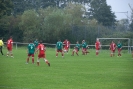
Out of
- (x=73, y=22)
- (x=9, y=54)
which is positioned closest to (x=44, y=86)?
(x=9, y=54)

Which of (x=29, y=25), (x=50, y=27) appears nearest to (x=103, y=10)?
(x=50, y=27)

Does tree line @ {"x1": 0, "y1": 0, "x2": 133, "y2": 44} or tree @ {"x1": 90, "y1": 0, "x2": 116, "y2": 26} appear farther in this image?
tree line @ {"x1": 0, "y1": 0, "x2": 133, "y2": 44}

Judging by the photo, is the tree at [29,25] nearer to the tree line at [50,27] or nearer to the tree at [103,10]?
the tree line at [50,27]

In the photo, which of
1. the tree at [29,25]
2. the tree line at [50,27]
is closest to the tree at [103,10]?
the tree line at [50,27]

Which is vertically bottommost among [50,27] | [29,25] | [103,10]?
[50,27]

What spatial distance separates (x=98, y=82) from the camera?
13617mm

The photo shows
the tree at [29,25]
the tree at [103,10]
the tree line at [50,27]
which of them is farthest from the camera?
the tree at [29,25]

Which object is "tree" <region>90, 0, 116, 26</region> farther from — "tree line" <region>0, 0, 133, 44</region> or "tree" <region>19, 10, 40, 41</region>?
"tree" <region>19, 10, 40, 41</region>

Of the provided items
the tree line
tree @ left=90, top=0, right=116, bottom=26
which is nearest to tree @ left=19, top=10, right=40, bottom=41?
the tree line

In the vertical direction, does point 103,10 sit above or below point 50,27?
above

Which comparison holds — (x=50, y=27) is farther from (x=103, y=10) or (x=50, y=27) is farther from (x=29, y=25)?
(x=103, y=10)

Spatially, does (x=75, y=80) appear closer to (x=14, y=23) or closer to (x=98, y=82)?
(x=98, y=82)

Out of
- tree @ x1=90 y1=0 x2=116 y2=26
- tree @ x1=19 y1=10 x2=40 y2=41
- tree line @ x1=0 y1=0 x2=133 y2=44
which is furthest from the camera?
tree @ x1=19 y1=10 x2=40 y2=41

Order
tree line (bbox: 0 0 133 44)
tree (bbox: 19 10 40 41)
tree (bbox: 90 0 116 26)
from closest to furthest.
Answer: tree (bbox: 90 0 116 26), tree line (bbox: 0 0 133 44), tree (bbox: 19 10 40 41)
